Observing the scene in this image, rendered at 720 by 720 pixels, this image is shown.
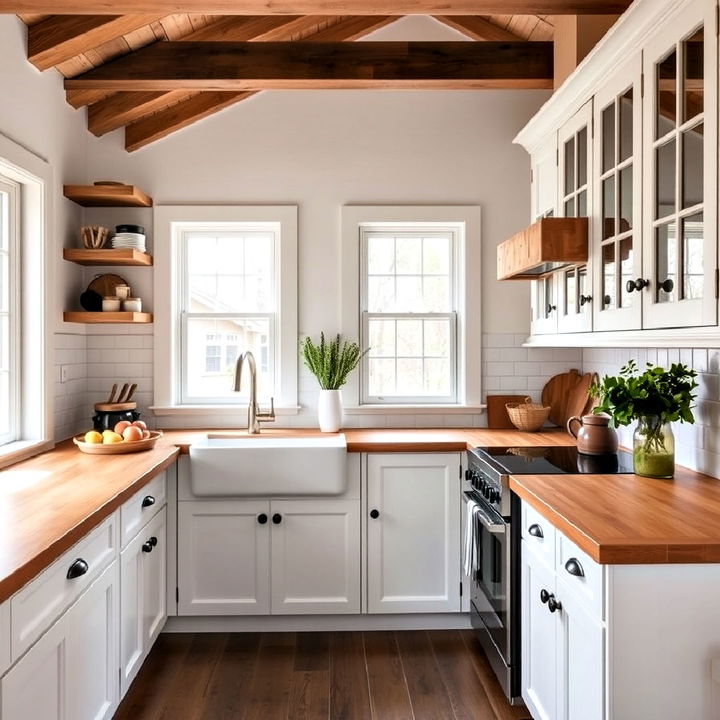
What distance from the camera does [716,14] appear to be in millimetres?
1854

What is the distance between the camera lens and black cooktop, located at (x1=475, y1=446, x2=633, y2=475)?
2.67 metres

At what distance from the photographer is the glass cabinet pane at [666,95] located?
2.09m

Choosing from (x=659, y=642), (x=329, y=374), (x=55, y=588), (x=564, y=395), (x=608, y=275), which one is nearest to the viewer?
(x=659, y=642)

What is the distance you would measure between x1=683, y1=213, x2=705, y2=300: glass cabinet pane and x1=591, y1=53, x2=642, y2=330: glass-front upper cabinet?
0.88 feet

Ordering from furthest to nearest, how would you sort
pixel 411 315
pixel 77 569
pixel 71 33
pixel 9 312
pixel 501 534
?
pixel 411 315 → pixel 9 312 → pixel 71 33 → pixel 501 534 → pixel 77 569

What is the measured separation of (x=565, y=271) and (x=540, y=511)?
51.0 inches

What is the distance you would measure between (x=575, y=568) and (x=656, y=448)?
805 mm

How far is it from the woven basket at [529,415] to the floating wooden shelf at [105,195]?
2.36m

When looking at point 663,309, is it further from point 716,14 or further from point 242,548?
point 242,548

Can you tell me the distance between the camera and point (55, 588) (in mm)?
1826

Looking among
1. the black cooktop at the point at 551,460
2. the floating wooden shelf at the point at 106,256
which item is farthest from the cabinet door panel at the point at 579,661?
Result: the floating wooden shelf at the point at 106,256

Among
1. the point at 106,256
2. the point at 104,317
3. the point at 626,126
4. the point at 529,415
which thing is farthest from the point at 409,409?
the point at 626,126

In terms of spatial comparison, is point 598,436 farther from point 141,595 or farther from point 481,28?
point 481,28

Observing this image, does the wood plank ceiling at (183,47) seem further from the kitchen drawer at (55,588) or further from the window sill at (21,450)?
the kitchen drawer at (55,588)
